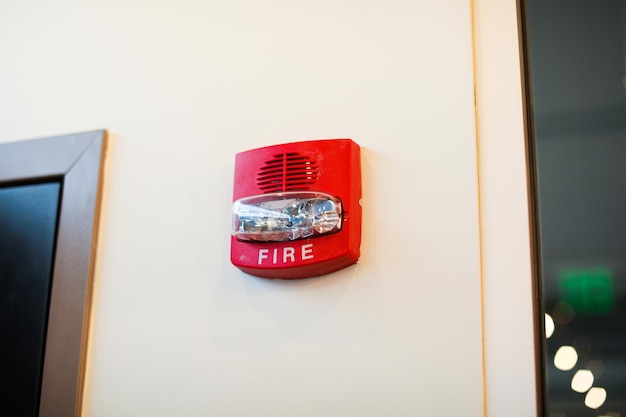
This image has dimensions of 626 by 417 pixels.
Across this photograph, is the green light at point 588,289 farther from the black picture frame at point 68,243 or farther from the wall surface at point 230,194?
the black picture frame at point 68,243

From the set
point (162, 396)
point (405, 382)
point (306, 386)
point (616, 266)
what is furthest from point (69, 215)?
point (616, 266)

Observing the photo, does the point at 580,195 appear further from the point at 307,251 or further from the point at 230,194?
the point at 230,194

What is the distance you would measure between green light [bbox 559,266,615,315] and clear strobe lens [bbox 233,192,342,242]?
0.35m

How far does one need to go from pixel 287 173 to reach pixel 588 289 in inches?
19.0

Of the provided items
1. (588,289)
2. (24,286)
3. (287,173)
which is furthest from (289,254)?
(24,286)

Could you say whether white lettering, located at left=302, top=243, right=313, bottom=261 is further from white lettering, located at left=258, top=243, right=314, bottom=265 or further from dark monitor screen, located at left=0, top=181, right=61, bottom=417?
dark monitor screen, located at left=0, top=181, right=61, bottom=417

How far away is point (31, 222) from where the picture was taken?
1279 millimetres

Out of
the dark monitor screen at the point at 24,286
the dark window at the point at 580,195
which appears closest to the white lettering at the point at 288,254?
the dark window at the point at 580,195

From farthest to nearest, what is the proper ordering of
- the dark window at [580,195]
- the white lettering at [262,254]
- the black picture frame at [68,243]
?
the black picture frame at [68,243], the white lettering at [262,254], the dark window at [580,195]

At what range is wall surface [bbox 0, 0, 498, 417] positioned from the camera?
0.96 metres

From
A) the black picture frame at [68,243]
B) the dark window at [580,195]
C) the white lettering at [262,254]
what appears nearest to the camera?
the dark window at [580,195]

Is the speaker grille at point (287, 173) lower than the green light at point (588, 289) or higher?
higher

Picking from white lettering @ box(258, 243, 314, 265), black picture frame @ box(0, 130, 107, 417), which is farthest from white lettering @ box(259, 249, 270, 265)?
black picture frame @ box(0, 130, 107, 417)

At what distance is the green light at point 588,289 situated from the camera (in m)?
0.91
